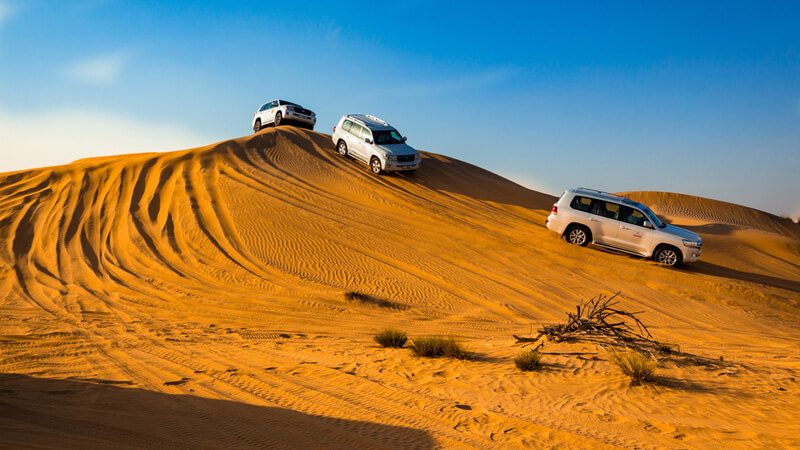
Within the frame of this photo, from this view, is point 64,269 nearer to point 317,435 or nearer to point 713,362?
point 317,435

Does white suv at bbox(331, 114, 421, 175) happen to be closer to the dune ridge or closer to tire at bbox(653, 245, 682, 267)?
tire at bbox(653, 245, 682, 267)

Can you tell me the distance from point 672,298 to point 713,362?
5874 mm

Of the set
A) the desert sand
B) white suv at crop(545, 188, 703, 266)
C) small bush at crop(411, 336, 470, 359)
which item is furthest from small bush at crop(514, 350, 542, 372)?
white suv at crop(545, 188, 703, 266)

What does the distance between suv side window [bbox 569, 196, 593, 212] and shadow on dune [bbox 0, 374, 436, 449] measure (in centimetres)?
1226

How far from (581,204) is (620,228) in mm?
1382

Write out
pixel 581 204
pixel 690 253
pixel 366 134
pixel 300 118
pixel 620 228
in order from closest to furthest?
1. pixel 690 253
2. pixel 620 228
3. pixel 581 204
4. pixel 366 134
5. pixel 300 118

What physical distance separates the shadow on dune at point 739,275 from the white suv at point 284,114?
22185mm

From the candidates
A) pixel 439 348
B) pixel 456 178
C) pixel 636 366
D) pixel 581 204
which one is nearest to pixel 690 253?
pixel 581 204

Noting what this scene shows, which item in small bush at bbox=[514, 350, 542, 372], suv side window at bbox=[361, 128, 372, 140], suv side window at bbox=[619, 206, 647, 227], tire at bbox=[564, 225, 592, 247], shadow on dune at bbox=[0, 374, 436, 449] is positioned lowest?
shadow on dune at bbox=[0, 374, 436, 449]

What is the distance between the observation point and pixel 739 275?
14.1 meters

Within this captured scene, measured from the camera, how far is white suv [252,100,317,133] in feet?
92.7

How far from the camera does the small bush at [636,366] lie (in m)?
5.56

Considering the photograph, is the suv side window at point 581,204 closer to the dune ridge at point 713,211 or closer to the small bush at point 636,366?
the small bush at point 636,366

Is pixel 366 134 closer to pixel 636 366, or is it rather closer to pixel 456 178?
pixel 456 178
